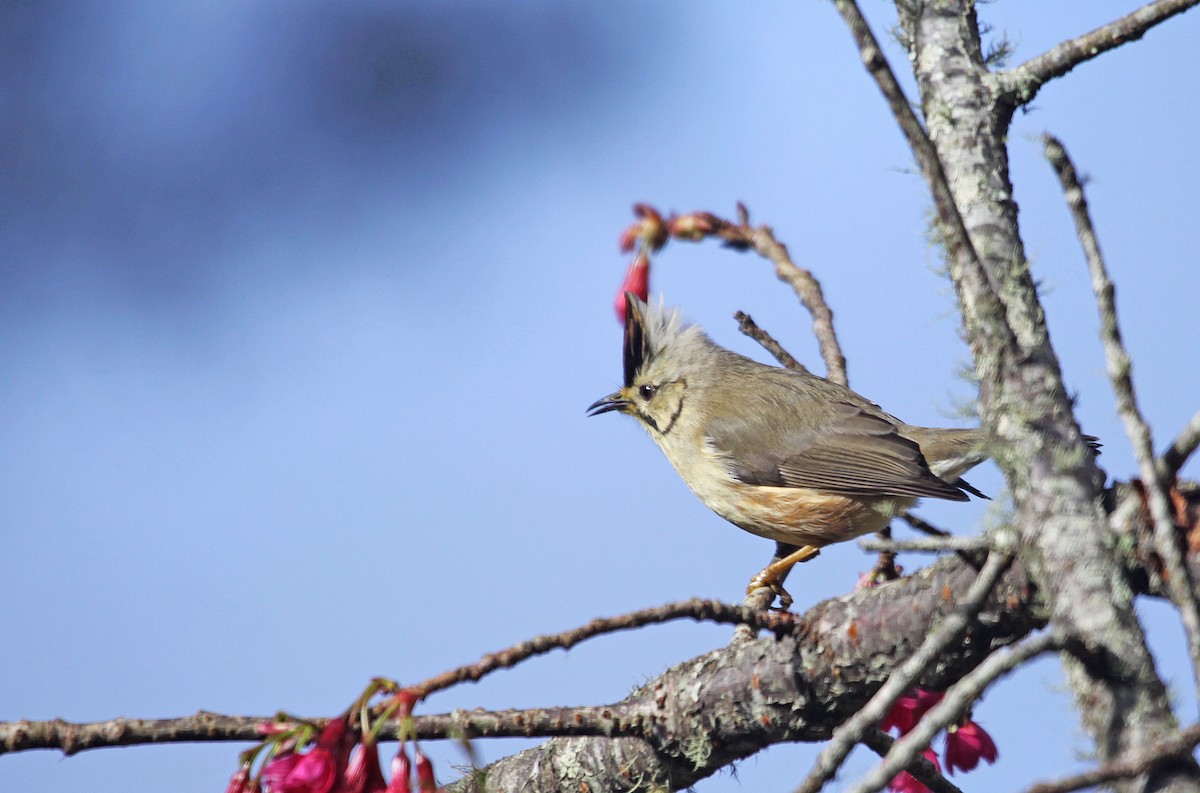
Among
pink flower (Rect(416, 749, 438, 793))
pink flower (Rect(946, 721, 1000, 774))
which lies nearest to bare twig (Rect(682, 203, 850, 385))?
pink flower (Rect(946, 721, 1000, 774))

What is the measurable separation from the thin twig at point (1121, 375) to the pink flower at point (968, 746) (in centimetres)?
137

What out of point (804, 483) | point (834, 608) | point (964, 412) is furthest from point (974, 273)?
point (804, 483)

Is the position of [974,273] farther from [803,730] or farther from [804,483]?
[804,483]

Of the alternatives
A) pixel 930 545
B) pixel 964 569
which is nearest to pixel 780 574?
pixel 964 569

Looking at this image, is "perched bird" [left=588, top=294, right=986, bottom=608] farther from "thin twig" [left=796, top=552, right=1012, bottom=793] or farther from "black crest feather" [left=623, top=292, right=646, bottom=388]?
"thin twig" [left=796, top=552, right=1012, bottom=793]

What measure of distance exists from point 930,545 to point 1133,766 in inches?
16.4

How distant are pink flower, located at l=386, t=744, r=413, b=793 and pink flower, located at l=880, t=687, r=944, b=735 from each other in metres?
1.04

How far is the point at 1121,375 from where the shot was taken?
1321mm

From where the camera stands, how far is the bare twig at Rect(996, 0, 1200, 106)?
201cm

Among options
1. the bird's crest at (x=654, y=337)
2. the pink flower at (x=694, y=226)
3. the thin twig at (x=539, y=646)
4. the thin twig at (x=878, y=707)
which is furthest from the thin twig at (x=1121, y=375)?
the bird's crest at (x=654, y=337)

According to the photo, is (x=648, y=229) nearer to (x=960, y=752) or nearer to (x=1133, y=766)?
(x=960, y=752)

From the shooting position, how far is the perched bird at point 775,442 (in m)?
4.51

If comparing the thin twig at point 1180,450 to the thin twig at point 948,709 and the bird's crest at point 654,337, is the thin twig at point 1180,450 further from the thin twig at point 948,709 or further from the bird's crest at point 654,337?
the bird's crest at point 654,337

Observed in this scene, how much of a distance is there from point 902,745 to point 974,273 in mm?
666
